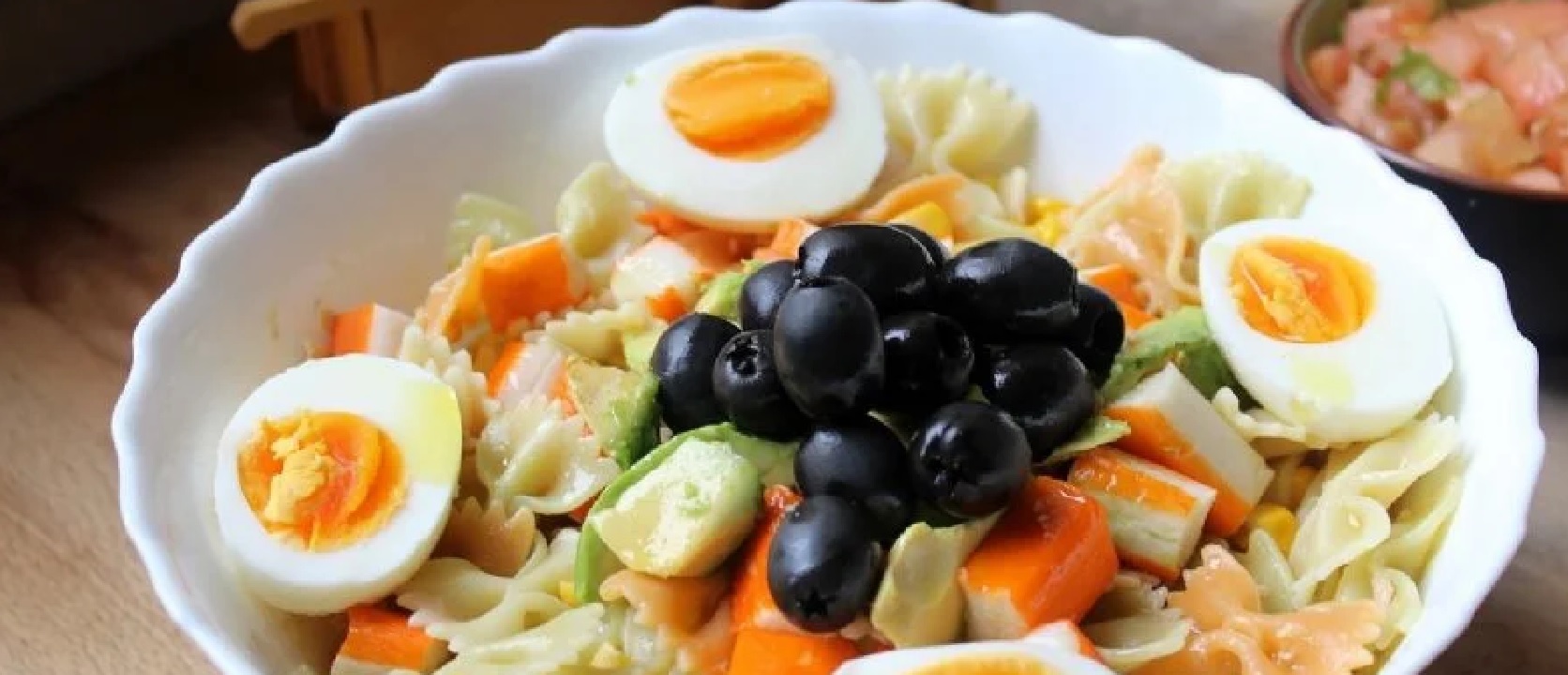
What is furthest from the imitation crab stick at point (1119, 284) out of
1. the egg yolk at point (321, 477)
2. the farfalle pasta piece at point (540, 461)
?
the egg yolk at point (321, 477)

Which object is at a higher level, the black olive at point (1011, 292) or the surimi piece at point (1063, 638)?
the black olive at point (1011, 292)

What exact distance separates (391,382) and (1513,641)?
137cm

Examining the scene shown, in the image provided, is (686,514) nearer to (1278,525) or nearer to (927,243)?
(927,243)

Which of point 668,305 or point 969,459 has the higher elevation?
point 969,459

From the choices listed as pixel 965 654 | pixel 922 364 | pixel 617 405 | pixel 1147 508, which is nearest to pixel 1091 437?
pixel 1147 508

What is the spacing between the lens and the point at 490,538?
5.64 feet

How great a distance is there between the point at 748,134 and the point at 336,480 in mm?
758

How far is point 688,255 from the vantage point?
2029mm

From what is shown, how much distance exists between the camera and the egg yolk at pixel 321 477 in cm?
157

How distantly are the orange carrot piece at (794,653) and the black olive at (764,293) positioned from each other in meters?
0.33

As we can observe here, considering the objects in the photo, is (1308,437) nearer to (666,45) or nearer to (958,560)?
(958,560)

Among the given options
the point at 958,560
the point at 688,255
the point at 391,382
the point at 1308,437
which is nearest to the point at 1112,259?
the point at 1308,437

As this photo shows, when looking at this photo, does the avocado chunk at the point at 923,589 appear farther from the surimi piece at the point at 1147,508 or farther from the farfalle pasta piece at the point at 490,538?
the farfalle pasta piece at the point at 490,538

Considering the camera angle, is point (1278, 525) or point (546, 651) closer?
point (546, 651)
